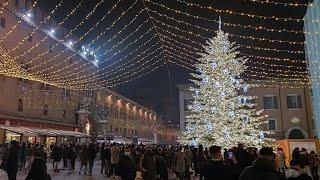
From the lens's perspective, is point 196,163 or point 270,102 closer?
point 196,163

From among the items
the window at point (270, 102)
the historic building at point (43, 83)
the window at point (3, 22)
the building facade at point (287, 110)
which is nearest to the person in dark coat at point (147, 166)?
the historic building at point (43, 83)

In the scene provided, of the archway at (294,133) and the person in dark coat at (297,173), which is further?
the archway at (294,133)

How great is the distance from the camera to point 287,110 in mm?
46188

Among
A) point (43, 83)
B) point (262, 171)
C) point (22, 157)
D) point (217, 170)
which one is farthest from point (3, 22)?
point (262, 171)

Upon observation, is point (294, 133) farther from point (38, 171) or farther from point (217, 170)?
point (217, 170)

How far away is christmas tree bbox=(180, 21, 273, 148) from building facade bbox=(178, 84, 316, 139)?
21.9 m

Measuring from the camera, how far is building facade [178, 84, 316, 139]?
45.2 m

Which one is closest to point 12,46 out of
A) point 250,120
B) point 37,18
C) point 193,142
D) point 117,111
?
point 37,18

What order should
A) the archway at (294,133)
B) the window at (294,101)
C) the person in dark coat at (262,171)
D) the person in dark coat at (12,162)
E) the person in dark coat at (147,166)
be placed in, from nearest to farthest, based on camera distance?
the person in dark coat at (262,171), the person in dark coat at (147,166), the person in dark coat at (12,162), the archway at (294,133), the window at (294,101)

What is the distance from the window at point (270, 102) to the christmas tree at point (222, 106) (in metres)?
22.8

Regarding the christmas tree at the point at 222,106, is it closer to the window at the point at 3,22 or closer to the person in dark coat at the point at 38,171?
the person in dark coat at the point at 38,171

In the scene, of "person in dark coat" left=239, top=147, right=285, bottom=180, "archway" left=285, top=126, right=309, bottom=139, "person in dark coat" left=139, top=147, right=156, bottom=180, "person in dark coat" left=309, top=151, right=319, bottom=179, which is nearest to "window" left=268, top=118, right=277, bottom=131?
"archway" left=285, top=126, right=309, bottom=139

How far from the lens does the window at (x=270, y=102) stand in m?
46.6

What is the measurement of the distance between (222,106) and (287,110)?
82.8 ft
